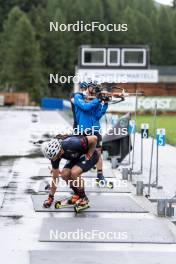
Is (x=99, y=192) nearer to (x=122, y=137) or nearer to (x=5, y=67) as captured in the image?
(x=122, y=137)

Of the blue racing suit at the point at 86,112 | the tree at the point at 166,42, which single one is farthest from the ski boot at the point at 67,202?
the tree at the point at 166,42

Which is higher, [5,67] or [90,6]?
[90,6]

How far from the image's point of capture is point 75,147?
36.6 ft

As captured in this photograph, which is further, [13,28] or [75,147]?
[13,28]

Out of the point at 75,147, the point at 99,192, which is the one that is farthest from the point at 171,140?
the point at 75,147

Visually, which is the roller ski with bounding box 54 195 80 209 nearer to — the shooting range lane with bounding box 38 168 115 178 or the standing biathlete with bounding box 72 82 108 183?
the standing biathlete with bounding box 72 82 108 183

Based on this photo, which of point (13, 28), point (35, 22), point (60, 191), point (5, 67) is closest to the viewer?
point (60, 191)

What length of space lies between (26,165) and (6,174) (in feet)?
6.48

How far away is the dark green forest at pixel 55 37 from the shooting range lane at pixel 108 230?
8511cm

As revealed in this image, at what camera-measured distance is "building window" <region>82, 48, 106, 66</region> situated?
59.3 metres

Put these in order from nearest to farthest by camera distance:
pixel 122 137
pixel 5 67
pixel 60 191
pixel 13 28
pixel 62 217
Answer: pixel 62 217 < pixel 60 191 < pixel 122 137 < pixel 5 67 < pixel 13 28

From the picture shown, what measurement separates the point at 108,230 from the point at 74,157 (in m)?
1.91
